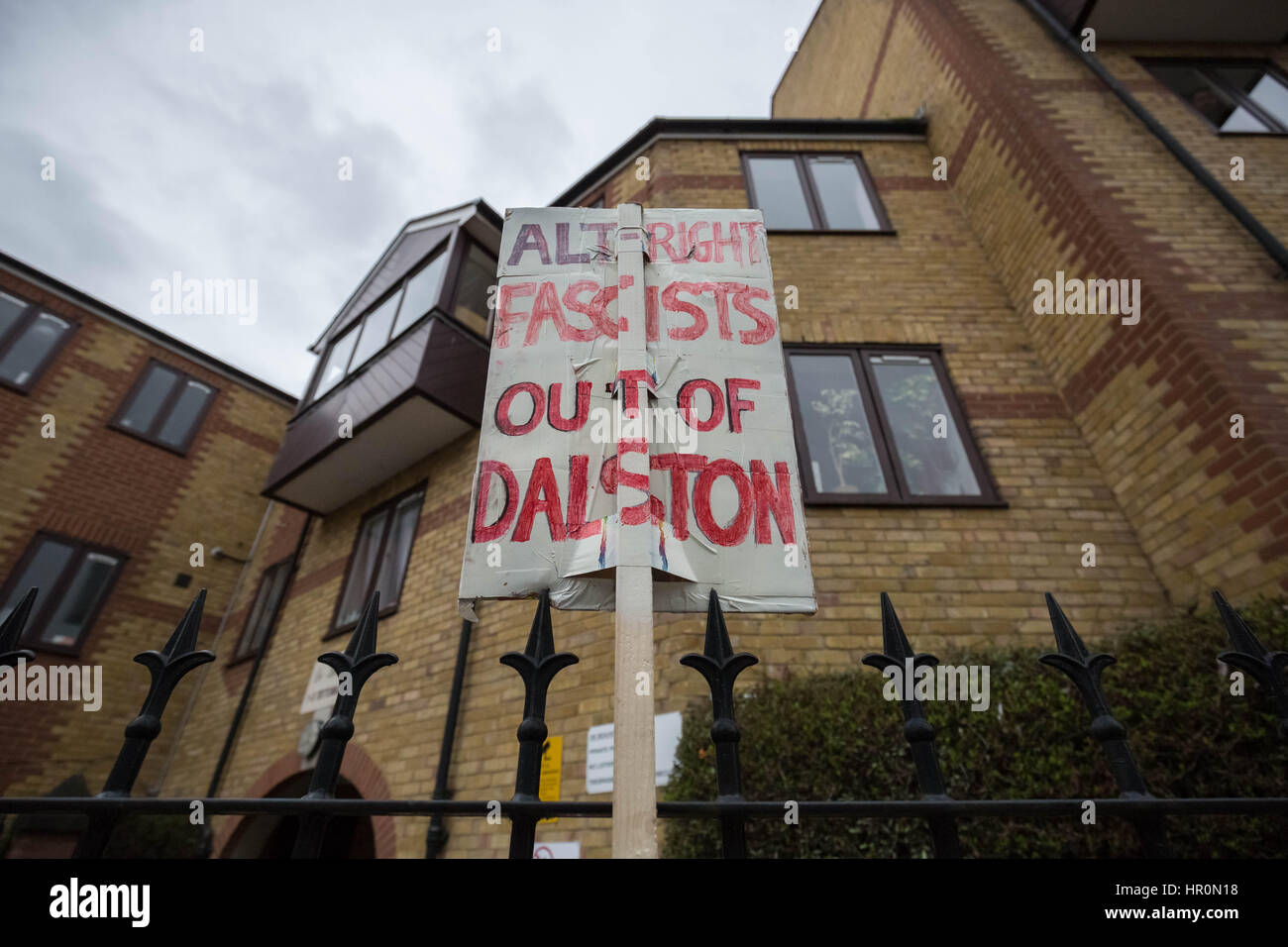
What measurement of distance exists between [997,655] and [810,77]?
45.0 feet

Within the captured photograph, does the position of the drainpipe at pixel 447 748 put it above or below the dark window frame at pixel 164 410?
below

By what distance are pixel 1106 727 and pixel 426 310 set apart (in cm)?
876

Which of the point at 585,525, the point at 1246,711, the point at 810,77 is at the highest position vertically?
the point at 810,77

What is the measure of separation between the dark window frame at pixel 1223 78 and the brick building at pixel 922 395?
0.14 feet

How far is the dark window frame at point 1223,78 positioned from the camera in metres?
6.91

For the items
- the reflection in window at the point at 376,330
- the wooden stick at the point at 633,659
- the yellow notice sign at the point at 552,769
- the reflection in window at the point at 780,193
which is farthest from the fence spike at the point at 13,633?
the reflection in window at the point at 376,330

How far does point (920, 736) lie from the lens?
148 cm

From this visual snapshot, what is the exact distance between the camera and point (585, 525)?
1.73 meters

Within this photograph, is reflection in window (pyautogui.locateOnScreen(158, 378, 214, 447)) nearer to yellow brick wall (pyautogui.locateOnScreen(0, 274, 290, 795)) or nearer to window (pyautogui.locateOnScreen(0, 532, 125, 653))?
yellow brick wall (pyautogui.locateOnScreen(0, 274, 290, 795))

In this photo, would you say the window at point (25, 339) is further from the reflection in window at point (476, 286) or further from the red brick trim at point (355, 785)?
the red brick trim at point (355, 785)

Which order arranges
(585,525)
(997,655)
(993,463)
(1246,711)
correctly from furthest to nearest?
(993,463) → (997,655) → (1246,711) → (585,525)

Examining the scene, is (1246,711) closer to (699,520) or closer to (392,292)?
(699,520)

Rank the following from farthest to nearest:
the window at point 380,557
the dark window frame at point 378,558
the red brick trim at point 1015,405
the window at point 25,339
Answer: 1. the window at point 25,339
2. the window at point 380,557
3. the dark window frame at point 378,558
4. the red brick trim at point 1015,405
